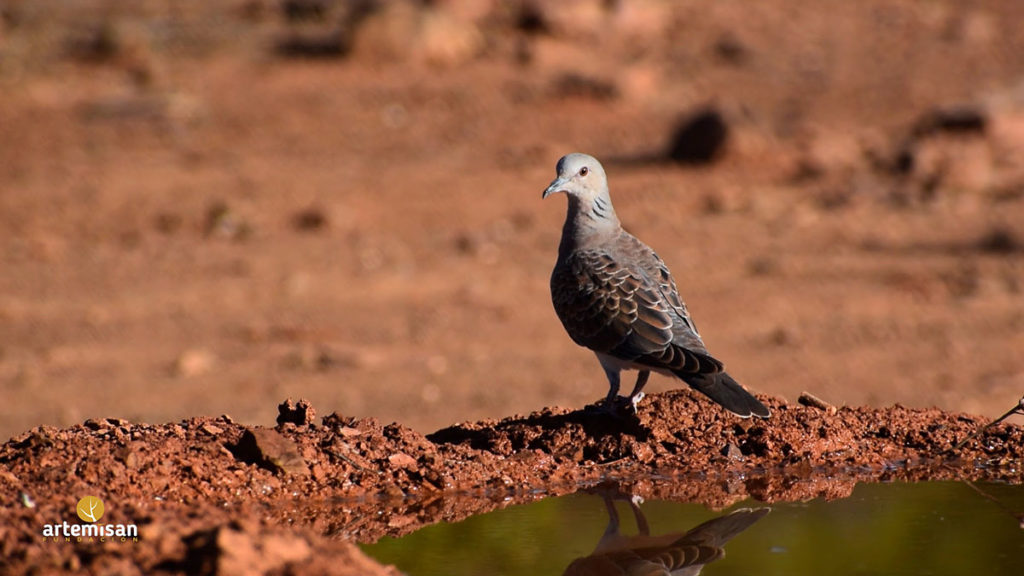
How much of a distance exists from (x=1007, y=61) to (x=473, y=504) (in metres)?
16.7

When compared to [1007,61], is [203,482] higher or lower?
lower

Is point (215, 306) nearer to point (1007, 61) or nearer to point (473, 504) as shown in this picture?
point (473, 504)

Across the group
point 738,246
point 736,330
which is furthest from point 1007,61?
point 736,330

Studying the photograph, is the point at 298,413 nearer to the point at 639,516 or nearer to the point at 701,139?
the point at 639,516

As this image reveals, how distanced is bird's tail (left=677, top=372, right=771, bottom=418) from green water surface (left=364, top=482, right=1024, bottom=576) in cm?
40

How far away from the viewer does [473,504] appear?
4.97 metres

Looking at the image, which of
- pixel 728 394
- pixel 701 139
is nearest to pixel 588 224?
pixel 728 394

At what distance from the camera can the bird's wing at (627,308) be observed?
5.75 m

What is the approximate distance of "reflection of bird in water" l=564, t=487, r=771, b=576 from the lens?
4.25 m

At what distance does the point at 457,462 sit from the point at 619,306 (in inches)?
44.1

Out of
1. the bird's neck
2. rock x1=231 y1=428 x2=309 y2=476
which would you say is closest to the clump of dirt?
rock x1=231 y1=428 x2=309 y2=476

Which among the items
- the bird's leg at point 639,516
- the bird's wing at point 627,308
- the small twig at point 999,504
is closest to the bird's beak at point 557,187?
the bird's wing at point 627,308

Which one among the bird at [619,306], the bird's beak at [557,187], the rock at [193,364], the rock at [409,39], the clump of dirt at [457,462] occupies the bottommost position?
the clump of dirt at [457,462]

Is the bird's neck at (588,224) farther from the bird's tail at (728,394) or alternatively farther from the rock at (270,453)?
the rock at (270,453)
